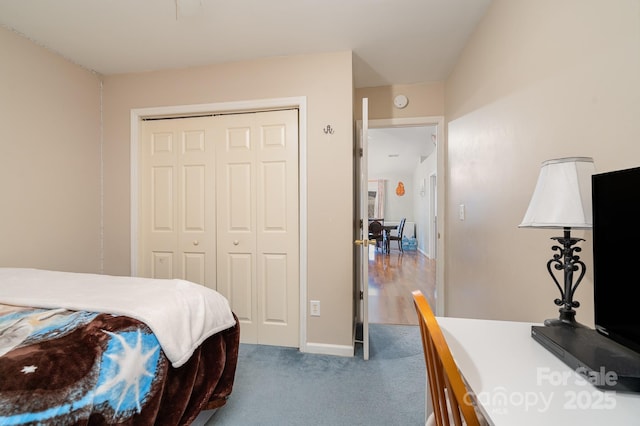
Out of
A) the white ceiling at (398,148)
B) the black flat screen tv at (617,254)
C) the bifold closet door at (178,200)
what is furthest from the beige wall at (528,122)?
the bifold closet door at (178,200)

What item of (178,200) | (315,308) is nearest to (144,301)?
(315,308)

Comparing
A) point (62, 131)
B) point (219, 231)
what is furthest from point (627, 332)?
point (62, 131)

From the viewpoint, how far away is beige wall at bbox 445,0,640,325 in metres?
0.84

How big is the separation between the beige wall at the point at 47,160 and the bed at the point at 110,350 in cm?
67

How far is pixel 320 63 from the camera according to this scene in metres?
2.19

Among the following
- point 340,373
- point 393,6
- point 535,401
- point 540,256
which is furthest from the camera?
point 340,373

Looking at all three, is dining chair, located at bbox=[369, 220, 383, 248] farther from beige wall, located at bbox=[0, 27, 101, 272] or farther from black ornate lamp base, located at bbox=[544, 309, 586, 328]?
black ornate lamp base, located at bbox=[544, 309, 586, 328]

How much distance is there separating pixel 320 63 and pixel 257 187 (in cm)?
120

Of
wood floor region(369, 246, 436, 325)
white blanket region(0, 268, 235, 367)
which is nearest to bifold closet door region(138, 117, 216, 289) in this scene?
white blanket region(0, 268, 235, 367)

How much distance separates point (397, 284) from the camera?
4320 mm

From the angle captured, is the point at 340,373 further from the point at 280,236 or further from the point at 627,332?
the point at 627,332

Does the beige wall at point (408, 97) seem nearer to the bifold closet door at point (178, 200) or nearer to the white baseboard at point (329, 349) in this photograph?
the bifold closet door at point (178, 200)

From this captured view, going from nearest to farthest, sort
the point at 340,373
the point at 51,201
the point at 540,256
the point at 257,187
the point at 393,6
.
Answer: the point at 540,256, the point at 393,6, the point at 340,373, the point at 51,201, the point at 257,187

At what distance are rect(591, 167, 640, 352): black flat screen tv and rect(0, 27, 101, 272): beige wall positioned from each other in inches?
131
